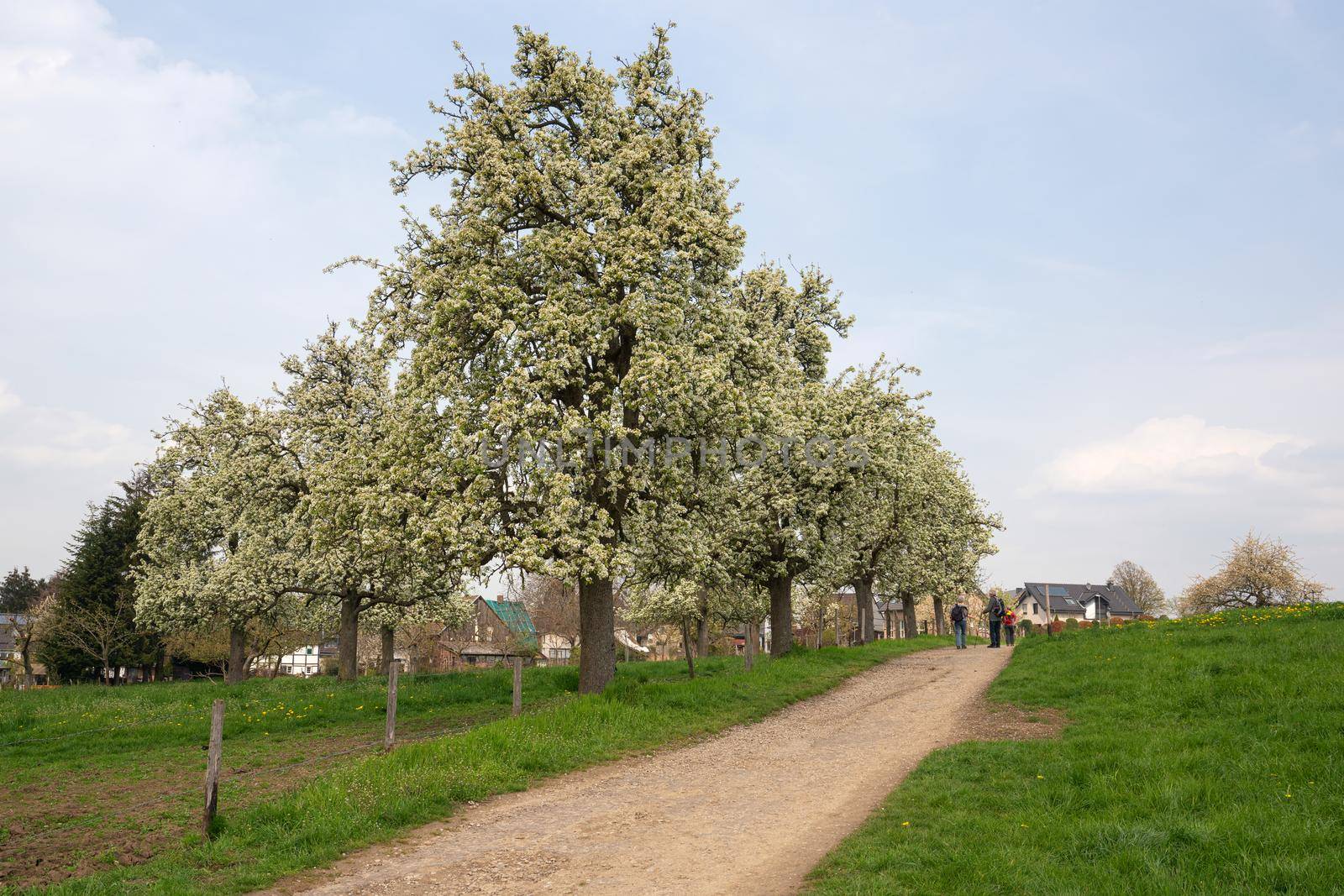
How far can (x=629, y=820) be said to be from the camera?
1227cm

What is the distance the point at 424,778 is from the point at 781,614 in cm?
2280

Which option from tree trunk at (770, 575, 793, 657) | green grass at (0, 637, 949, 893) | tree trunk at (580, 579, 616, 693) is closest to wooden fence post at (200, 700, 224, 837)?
green grass at (0, 637, 949, 893)

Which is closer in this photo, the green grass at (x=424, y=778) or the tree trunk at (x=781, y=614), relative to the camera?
the green grass at (x=424, y=778)

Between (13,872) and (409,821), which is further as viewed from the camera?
(409,821)

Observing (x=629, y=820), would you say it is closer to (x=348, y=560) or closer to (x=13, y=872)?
(x=13, y=872)

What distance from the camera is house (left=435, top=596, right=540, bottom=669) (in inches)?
3314

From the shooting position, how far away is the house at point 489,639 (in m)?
84.2

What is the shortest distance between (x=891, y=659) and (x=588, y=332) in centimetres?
2113

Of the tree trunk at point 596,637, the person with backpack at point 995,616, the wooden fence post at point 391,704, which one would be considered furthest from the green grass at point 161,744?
the person with backpack at point 995,616

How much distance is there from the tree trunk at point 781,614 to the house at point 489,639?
143ft

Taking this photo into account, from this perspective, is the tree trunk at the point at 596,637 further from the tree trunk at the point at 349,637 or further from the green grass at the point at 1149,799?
the tree trunk at the point at 349,637

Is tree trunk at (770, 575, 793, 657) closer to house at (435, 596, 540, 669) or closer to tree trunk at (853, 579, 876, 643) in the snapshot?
tree trunk at (853, 579, 876, 643)

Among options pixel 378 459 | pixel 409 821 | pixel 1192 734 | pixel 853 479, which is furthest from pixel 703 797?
pixel 853 479

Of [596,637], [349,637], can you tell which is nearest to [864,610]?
[349,637]
